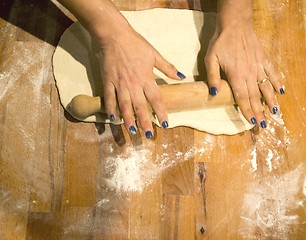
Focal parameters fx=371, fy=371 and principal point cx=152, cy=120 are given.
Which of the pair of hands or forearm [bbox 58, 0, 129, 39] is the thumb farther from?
forearm [bbox 58, 0, 129, 39]

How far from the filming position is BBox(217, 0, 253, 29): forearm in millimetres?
1134

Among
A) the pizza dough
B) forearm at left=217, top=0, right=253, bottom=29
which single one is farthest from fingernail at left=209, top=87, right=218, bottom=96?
forearm at left=217, top=0, right=253, bottom=29

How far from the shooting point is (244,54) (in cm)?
112

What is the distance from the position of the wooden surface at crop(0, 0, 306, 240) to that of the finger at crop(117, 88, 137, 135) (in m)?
0.14

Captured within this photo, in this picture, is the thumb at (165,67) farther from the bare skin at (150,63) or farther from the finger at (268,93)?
the finger at (268,93)

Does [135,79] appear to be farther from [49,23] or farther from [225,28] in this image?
[49,23]

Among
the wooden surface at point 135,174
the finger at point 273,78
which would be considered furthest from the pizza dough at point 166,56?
the finger at point 273,78

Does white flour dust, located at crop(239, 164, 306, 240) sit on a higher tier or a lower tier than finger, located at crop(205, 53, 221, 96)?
lower

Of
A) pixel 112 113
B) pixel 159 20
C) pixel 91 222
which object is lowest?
pixel 91 222

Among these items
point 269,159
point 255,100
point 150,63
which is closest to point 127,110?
point 150,63

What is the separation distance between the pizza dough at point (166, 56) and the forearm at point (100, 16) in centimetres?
15

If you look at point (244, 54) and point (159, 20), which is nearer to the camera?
point (244, 54)

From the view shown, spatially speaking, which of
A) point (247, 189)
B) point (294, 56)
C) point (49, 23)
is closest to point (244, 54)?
point (294, 56)

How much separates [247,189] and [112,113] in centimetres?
48
